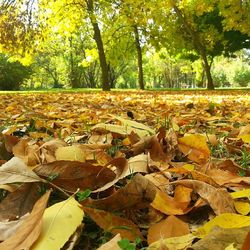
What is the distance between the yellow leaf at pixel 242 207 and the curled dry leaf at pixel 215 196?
2cm

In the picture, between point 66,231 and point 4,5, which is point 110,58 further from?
point 66,231

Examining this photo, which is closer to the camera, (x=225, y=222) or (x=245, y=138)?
(x=225, y=222)

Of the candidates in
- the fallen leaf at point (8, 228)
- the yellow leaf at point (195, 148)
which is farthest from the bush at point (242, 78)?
the fallen leaf at point (8, 228)

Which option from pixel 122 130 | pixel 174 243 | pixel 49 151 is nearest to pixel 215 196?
pixel 174 243

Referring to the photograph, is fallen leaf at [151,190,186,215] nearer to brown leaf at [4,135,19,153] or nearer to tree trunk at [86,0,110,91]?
brown leaf at [4,135,19,153]

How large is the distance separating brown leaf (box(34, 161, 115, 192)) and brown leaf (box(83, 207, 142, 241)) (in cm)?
20

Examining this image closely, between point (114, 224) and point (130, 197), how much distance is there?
4.7 inches

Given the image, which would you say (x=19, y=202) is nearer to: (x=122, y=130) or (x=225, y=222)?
(x=225, y=222)

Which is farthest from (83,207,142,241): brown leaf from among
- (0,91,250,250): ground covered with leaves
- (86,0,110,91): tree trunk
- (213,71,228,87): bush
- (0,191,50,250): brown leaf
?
(213,71,228,87): bush

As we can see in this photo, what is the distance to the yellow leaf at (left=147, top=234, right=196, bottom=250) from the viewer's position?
0.80 meters

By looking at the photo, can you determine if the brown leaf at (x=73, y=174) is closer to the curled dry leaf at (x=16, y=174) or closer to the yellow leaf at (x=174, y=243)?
the curled dry leaf at (x=16, y=174)

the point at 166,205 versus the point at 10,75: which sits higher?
the point at 10,75

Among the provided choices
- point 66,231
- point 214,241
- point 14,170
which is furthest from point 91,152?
point 214,241

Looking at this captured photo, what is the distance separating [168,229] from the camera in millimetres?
955
